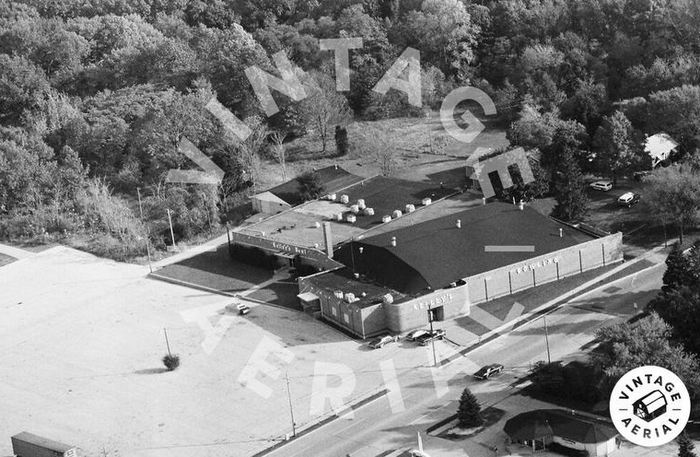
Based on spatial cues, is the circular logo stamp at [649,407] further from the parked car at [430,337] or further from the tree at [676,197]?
the tree at [676,197]

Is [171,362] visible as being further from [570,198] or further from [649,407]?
[570,198]

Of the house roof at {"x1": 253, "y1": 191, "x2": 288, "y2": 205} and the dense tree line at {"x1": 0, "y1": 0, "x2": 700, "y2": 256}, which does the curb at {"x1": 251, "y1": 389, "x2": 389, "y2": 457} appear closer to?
the dense tree line at {"x1": 0, "y1": 0, "x2": 700, "y2": 256}

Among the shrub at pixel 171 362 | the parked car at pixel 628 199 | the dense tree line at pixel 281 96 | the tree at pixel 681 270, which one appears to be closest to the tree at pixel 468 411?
the tree at pixel 681 270

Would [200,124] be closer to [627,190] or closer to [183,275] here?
[183,275]

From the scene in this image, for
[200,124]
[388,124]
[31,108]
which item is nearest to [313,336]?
[200,124]

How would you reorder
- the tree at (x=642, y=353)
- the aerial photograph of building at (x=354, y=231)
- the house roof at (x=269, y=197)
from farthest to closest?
the house roof at (x=269, y=197)
the aerial photograph of building at (x=354, y=231)
the tree at (x=642, y=353)

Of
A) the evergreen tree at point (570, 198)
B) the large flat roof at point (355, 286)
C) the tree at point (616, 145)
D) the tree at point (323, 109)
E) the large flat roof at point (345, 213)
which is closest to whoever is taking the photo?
the large flat roof at point (355, 286)
